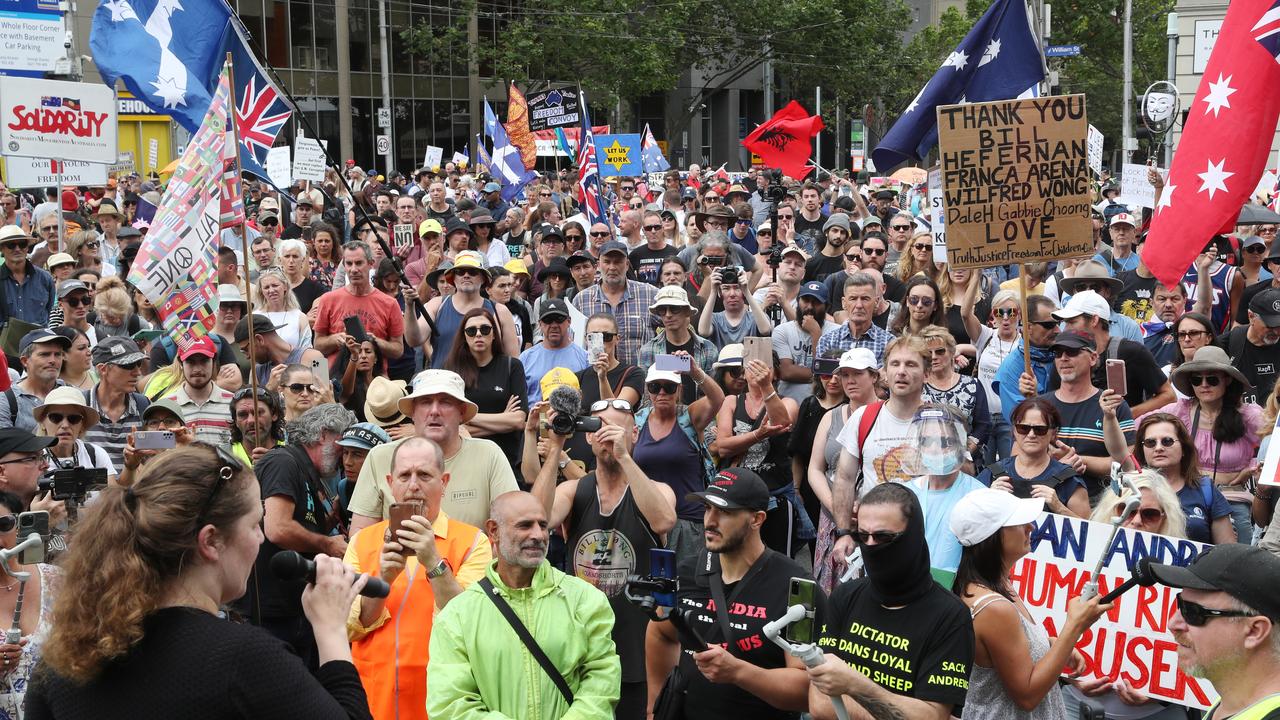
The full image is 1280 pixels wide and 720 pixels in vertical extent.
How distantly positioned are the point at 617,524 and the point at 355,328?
415cm

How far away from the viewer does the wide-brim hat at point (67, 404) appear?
23.7 feet

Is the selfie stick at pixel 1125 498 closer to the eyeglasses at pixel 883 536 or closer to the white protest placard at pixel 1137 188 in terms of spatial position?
the eyeglasses at pixel 883 536

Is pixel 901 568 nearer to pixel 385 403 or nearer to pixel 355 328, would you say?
pixel 385 403

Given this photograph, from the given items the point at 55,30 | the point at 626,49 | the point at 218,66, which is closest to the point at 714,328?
the point at 218,66

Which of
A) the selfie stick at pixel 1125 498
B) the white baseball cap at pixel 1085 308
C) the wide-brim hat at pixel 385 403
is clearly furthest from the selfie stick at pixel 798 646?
the white baseball cap at pixel 1085 308

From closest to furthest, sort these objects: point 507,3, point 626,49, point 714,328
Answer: point 714,328, point 626,49, point 507,3

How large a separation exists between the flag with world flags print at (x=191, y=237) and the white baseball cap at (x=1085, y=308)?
16.3 ft

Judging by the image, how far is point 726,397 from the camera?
8.14 metres

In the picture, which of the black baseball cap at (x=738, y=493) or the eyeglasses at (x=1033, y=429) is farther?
the eyeglasses at (x=1033, y=429)

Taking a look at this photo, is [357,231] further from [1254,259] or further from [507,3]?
[507,3]

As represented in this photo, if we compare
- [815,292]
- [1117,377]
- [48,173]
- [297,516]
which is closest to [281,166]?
[48,173]

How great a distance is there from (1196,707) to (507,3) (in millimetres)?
50249

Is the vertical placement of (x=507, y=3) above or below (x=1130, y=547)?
above

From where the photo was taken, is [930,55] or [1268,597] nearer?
[1268,597]
